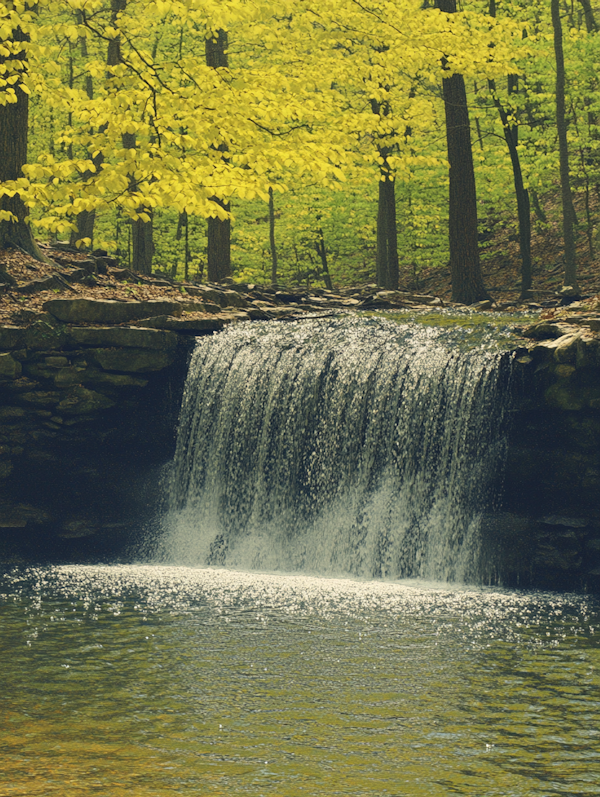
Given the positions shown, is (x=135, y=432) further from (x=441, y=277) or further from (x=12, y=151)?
(x=441, y=277)

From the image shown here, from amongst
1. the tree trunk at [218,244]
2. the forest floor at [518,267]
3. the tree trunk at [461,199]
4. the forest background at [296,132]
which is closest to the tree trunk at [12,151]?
the forest background at [296,132]

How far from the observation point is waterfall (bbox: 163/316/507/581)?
447 inches

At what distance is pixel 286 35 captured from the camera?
16734 mm

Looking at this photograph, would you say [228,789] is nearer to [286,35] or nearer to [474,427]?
[474,427]

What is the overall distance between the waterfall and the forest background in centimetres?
262

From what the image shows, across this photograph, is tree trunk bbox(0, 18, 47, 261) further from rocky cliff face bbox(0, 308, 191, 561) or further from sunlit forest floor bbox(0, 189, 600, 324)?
rocky cliff face bbox(0, 308, 191, 561)

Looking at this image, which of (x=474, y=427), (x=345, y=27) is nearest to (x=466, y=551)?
(x=474, y=427)

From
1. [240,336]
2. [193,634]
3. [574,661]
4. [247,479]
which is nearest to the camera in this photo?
[574,661]

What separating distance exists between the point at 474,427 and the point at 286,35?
9273 millimetres

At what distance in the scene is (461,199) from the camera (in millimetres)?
16828

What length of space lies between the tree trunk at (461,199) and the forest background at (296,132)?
1.5 inches

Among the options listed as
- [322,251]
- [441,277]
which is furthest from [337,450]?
[322,251]

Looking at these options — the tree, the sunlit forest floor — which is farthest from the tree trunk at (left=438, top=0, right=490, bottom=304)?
the tree

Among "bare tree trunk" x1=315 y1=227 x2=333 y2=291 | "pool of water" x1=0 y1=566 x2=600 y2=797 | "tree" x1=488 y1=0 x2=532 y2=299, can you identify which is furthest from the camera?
"bare tree trunk" x1=315 y1=227 x2=333 y2=291
